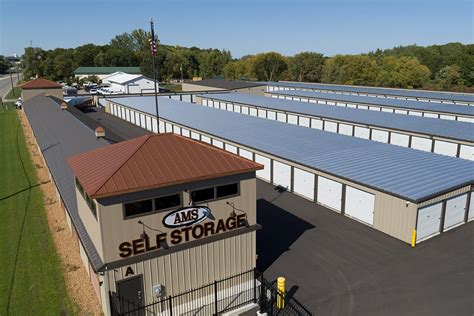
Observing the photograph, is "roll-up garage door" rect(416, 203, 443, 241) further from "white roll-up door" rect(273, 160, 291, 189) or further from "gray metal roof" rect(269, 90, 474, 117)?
"gray metal roof" rect(269, 90, 474, 117)

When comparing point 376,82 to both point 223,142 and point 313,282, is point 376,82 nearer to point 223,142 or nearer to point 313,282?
point 223,142

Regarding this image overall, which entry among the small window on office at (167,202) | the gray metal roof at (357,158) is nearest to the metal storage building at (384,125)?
the gray metal roof at (357,158)

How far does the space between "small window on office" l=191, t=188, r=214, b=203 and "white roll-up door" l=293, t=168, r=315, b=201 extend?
1390 centimetres

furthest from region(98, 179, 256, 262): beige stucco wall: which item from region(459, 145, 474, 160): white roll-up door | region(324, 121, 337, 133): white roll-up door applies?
region(324, 121, 337, 133): white roll-up door

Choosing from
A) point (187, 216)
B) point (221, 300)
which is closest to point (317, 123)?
point (221, 300)

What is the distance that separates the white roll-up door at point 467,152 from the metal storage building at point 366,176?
6.82 metres

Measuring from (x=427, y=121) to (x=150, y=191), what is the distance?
3874cm

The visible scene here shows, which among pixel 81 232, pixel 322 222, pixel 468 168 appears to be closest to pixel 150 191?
pixel 81 232

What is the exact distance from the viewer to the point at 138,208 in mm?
14688

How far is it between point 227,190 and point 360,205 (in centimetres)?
1184

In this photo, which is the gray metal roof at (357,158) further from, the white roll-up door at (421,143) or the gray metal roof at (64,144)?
the gray metal roof at (64,144)

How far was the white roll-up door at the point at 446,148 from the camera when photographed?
35722mm

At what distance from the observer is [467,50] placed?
116938 millimetres

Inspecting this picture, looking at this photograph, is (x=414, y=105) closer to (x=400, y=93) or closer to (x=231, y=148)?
(x=400, y=93)
